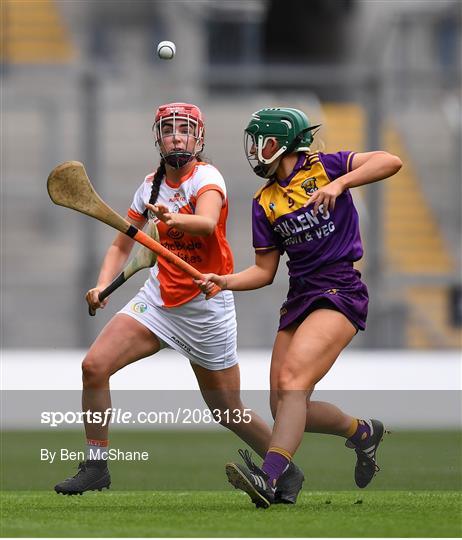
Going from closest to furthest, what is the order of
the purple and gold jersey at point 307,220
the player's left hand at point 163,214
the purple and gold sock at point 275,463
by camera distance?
1. the purple and gold sock at point 275,463
2. the player's left hand at point 163,214
3. the purple and gold jersey at point 307,220

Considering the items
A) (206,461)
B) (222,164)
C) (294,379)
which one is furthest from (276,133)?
(222,164)

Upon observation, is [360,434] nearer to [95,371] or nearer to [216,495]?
[216,495]

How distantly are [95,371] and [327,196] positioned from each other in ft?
4.03

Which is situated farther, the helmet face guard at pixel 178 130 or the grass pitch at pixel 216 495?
the helmet face guard at pixel 178 130

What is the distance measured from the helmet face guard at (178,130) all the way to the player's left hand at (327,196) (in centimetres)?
66

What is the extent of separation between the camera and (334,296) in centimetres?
593

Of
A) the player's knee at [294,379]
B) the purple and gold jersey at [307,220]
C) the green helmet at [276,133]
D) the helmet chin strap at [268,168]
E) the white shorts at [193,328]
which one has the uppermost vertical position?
the green helmet at [276,133]

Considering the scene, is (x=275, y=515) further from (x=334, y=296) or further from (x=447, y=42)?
(x=447, y=42)

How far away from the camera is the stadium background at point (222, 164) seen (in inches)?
454

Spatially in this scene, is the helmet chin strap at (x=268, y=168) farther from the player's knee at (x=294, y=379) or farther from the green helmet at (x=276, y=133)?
the player's knee at (x=294, y=379)

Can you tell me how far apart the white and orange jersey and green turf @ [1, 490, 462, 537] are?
0.91 m

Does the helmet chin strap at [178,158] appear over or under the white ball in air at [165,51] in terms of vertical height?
under

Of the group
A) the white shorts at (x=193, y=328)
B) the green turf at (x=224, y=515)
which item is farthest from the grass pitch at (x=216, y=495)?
the white shorts at (x=193, y=328)

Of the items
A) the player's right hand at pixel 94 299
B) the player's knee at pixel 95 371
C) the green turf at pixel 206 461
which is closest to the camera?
the player's knee at pixel 95 371
